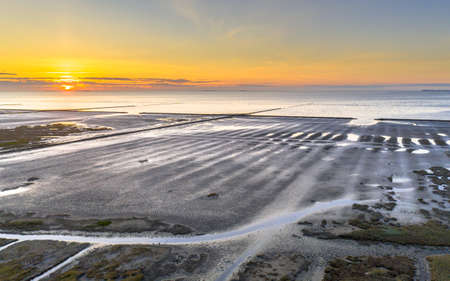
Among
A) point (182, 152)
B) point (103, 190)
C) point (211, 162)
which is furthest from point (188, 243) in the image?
point (182, 152)

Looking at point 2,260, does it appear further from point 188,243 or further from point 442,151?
point 442,151

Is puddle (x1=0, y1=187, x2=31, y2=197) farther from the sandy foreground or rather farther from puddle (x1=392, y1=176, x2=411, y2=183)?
puddle (x1=392, y1=176, x2=411, y2=183)

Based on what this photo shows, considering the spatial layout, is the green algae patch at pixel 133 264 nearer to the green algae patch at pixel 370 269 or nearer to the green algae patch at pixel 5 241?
the green algae patch at pixel 5 241

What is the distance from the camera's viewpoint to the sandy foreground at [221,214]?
973 centimetres

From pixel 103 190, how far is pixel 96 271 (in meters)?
8.25

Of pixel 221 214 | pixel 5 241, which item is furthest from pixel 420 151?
pixel 5 241

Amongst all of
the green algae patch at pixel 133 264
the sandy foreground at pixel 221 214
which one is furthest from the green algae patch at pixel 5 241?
the green algae patch at pixel 133 264

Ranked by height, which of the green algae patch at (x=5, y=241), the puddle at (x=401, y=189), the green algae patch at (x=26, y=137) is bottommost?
the green algae patch at (x=26, y=137)

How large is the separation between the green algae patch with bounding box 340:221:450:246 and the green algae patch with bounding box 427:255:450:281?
1.02 m

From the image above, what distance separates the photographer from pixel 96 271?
368 inches

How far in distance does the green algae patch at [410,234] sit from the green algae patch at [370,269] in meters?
1.30

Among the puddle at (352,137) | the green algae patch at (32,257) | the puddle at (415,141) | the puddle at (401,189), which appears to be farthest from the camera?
the puddle at (352,137)

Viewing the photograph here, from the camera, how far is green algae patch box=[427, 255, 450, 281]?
353 inches

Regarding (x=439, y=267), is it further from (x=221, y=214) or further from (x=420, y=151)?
(x=420, y=151)
